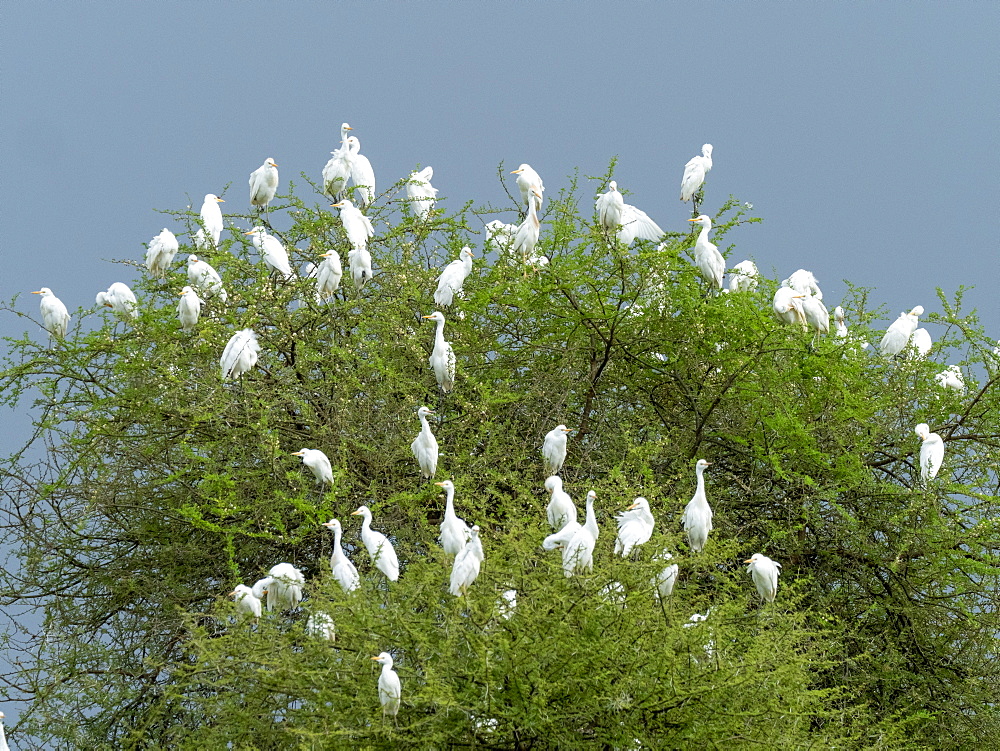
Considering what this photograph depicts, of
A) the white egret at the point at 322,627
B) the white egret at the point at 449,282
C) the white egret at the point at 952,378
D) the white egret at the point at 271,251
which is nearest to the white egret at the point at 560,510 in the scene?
the white egret at the point at 322,627

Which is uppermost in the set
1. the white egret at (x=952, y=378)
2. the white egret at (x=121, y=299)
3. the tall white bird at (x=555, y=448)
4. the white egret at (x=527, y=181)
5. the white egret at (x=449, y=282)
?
the white egret at (x=527, y=181)

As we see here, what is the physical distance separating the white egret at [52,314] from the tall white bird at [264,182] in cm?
174

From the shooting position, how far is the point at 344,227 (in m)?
9.86

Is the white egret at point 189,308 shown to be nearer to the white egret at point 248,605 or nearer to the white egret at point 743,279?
the white egret at point 248,605

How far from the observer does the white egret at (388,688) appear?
217 inches

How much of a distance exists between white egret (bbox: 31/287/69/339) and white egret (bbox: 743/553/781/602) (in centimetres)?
587

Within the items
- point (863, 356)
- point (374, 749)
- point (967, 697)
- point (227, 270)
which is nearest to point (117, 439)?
point (227, 270)

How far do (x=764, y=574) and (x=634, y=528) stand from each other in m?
1.14

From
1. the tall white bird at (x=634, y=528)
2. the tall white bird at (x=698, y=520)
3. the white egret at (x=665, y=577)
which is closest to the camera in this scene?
the white egret at (x=665, y=577)

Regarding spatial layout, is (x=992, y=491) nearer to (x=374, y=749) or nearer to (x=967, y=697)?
(x=967, y=697)

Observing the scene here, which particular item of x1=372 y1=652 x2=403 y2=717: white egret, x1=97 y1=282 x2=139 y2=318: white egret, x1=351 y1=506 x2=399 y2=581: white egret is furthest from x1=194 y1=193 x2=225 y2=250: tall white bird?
x1=372 y1=652 x2=403 y2=717: white egret

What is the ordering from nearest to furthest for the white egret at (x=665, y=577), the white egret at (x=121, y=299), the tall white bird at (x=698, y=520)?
1. the white egret at (x=665, y=577)
2. the tall white bird at (x=698, y=520)
3. the white egret at (x=121, y=299)

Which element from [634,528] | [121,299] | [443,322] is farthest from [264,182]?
[634,528]

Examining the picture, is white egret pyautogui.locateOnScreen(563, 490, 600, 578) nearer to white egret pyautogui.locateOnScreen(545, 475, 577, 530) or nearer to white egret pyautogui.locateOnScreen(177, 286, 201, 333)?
white egret pyautogui.locateOnScreen(545, 475, 577, 530)
